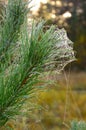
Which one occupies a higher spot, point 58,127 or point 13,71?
point 13,71

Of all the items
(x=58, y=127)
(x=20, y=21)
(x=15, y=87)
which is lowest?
(x=58, y=127)

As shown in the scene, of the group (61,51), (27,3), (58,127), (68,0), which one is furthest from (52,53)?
(58,127)

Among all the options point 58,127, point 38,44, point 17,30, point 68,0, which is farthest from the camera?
point 58,127

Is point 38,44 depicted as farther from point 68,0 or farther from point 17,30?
point 68,0

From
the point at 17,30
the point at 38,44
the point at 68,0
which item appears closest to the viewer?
the point at 38,44

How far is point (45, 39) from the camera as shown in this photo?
772 mm

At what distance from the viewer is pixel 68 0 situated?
149 inches

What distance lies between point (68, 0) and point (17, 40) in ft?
9.75

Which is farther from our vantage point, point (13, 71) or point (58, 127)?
point (58, 127)

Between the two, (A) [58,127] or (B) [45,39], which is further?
(A) [58,127]

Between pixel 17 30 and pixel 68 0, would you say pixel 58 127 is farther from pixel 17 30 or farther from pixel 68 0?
pixel 17 30

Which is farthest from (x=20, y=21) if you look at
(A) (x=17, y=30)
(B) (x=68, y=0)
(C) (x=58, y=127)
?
(C) (x=58, y=127)

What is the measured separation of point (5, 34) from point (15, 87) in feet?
0.38

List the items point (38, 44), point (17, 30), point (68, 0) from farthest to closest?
point (68, 0) → point (17, 30) → point (38, 44)
